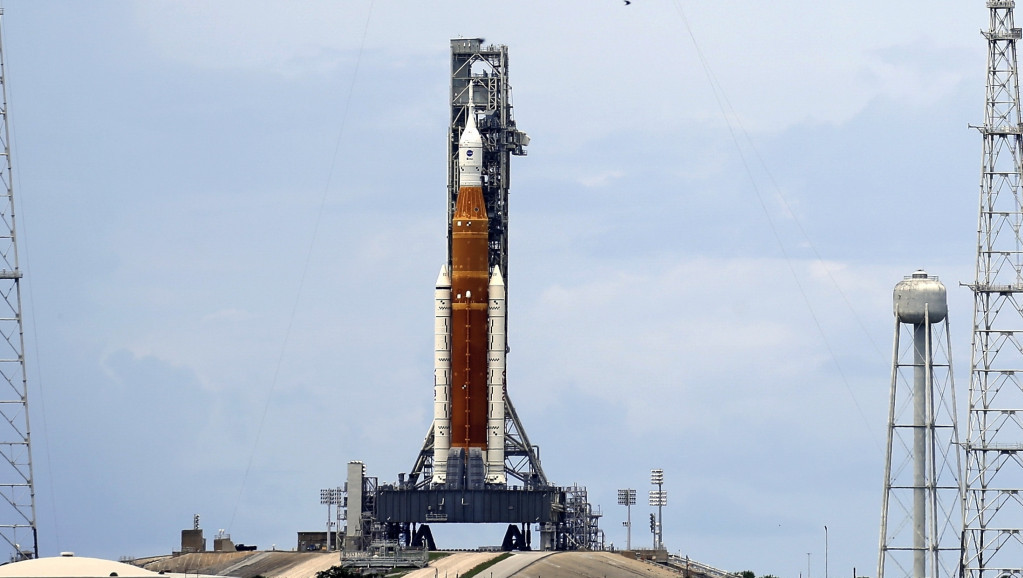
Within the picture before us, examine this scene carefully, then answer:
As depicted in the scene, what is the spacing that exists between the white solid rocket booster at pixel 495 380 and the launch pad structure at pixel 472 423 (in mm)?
69

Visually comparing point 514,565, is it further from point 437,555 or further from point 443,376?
point 443,376

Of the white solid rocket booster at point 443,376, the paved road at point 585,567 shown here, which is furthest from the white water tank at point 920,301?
the white solid rocket booster at point 443,376

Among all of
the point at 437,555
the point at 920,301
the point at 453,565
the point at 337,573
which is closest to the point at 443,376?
the point at 437,555

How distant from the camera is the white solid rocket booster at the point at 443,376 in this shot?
16488 centimetres

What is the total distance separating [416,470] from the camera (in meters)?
168

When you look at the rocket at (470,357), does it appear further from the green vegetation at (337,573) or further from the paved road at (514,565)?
the green vegetation at (337,573)

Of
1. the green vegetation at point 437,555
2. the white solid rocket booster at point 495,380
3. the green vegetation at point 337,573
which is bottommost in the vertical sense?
the green vegetation at point 337,573

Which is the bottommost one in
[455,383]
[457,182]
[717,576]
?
[717,576]

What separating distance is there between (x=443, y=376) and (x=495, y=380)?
12.3 feet

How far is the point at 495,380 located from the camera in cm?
16400

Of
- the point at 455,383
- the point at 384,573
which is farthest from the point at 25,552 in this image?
the point at 455,383

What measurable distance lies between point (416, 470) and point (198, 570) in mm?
16901

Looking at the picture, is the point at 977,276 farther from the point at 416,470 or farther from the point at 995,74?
the point at 416,470

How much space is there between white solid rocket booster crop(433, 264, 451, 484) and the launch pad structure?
70mm
